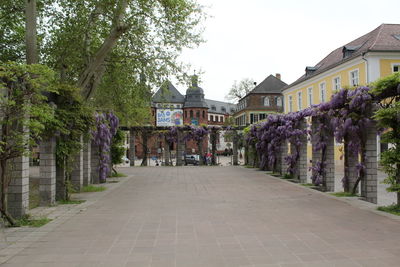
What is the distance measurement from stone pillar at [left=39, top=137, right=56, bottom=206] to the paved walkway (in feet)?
3.14

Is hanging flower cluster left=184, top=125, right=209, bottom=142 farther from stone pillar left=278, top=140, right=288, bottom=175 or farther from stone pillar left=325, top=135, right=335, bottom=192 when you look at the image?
stone pillar left=325, top=135, right=335, bottom=192

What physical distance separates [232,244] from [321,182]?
680 cm

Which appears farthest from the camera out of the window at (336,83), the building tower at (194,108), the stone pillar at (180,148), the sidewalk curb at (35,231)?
the building tower at (194,108)

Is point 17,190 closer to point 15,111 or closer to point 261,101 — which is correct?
point 15,111

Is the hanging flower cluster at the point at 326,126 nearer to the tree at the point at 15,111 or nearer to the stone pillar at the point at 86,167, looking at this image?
the tree at the point at 15,111

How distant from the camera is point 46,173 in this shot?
27.0 feet

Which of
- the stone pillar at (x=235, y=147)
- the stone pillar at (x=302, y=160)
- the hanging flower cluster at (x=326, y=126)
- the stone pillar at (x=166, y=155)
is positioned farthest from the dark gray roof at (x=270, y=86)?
the stone pillar at (x=302, y=160)

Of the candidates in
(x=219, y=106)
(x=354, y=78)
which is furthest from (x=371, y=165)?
(x=219, y=106)

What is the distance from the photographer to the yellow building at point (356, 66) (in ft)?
69.4

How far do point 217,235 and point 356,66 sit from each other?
2090 centimetres

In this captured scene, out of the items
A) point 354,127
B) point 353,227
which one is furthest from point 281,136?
point 353,227

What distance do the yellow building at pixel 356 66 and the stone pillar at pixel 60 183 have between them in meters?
11.6

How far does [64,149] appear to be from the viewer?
28.1 feet

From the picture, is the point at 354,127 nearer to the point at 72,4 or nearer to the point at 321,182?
the point at 321,182
